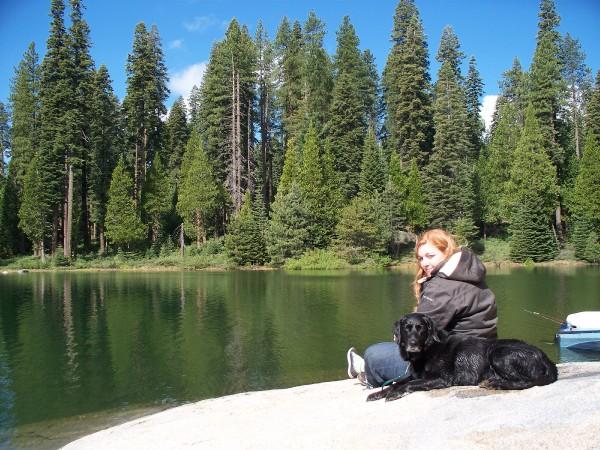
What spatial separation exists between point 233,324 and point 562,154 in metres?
39.7

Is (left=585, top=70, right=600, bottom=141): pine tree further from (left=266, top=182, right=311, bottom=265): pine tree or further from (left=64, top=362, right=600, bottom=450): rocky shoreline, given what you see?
(left=64, top=362, right=600, bottom=450): rocky shoreline

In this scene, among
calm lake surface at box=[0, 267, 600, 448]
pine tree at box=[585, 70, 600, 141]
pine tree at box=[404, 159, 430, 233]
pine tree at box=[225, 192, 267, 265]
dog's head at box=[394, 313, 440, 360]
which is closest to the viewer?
dog's head at box=[394, 313, 440, 360]

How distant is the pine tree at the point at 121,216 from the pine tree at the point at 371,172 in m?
20.0

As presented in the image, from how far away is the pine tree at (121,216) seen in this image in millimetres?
44406

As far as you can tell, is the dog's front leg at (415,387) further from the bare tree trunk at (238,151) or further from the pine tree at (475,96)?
the pine tree at (475,96)

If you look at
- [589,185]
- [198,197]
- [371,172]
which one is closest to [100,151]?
[198,197]

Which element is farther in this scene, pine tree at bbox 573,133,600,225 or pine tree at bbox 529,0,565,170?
pine tree at bbox 529,0,565,170

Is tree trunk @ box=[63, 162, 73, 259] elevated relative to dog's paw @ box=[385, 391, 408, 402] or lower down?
elevated

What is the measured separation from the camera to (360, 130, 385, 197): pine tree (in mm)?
46375

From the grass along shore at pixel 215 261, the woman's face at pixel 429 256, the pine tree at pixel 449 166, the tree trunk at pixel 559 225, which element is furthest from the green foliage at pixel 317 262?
the woman's face at pixel 429 256

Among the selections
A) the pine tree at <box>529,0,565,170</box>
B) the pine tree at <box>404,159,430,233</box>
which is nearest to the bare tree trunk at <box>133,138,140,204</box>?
the pine tree at <box>404,159,430,233</box>

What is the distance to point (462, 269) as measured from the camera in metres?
4.31

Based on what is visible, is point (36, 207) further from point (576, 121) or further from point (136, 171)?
point (576, 121)

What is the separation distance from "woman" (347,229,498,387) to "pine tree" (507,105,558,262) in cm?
4013
